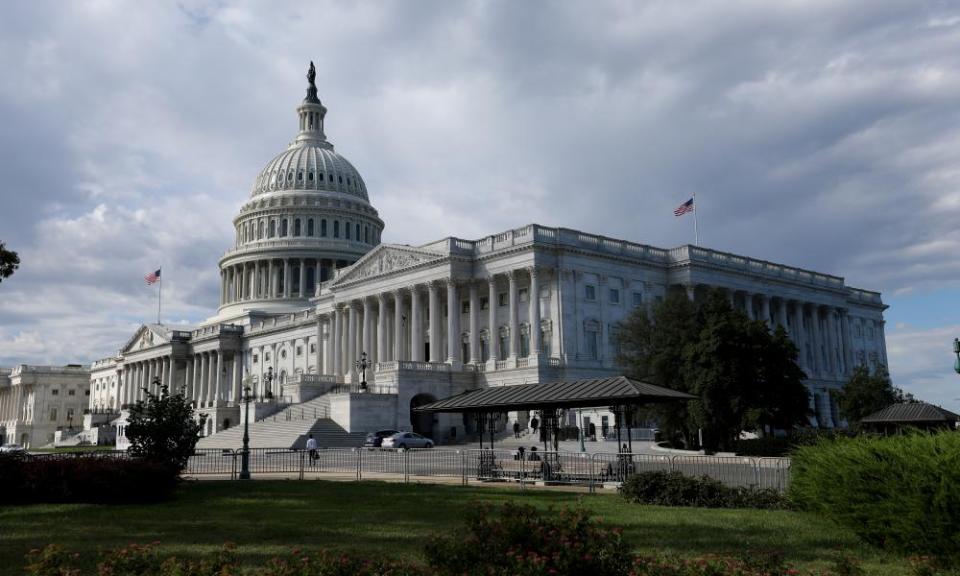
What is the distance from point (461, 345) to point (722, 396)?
128 feet

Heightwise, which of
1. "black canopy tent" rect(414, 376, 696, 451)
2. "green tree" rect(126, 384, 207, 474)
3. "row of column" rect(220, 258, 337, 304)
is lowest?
"green tree" rect(126, 384, 207, 474)

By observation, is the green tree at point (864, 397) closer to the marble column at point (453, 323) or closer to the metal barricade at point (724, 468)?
the marble column at point (453, 323)

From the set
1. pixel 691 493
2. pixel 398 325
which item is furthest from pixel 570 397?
pixel 398 325

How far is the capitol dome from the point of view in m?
139

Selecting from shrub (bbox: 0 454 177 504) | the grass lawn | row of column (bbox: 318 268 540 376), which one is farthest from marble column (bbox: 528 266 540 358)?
shrub (bbox: 0 454 177 504)

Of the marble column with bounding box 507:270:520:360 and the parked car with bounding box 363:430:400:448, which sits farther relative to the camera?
the marble column with bounding box 507:270:520:360

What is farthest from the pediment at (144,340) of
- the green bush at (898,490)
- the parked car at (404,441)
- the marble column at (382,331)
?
the green bush at (898,490)

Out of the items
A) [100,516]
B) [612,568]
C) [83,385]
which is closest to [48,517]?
[100,516]

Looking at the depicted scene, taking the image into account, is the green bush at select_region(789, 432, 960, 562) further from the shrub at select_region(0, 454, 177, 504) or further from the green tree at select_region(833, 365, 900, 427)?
the green tree at select_region(833, 365, 900, 427)

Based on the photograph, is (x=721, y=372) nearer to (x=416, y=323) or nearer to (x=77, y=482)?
(x=77, y=482)

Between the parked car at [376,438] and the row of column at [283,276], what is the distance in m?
73.8

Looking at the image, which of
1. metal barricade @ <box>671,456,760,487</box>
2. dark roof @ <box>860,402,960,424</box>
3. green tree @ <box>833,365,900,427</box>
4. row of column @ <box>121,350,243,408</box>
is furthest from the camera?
row of column @ <box>121,350,243,408</box>

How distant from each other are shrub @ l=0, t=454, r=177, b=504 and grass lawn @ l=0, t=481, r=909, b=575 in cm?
125

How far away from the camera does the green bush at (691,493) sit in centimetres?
2338
